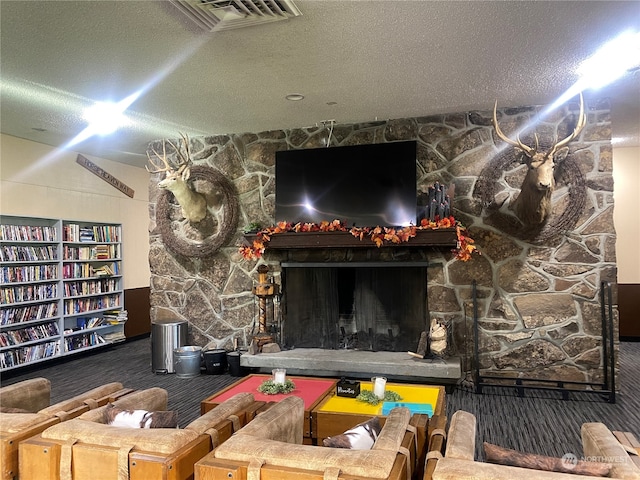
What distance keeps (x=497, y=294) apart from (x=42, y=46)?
4.21m

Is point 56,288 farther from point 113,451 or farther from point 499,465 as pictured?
point 499,465

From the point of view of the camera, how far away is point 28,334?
5.63 metres

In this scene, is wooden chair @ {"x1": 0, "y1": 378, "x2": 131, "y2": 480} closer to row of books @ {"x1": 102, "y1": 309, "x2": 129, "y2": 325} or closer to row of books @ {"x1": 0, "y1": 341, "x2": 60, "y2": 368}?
row of books @ {"x1": 0, "y1": 341, "x2": 60, "y2": 368}

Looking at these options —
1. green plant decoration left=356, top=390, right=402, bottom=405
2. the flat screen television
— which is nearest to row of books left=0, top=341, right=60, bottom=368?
the flat screen television

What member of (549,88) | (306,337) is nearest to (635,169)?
(549,88)

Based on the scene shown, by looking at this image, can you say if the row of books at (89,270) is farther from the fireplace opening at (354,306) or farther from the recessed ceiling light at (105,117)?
the fireplace opening at (354,306)

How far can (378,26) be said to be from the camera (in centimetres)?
295

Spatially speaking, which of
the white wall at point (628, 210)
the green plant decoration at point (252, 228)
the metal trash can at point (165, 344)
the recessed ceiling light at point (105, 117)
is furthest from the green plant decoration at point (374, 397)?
the white wall at point (628, 210)

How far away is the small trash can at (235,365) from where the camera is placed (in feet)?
16.8

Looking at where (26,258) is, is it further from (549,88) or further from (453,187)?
(549,88)

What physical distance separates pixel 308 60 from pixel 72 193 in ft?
14.3

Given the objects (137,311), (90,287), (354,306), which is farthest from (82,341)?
(354,306)

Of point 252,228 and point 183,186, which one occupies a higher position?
point 183,186

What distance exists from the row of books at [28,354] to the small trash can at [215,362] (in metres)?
2.10
